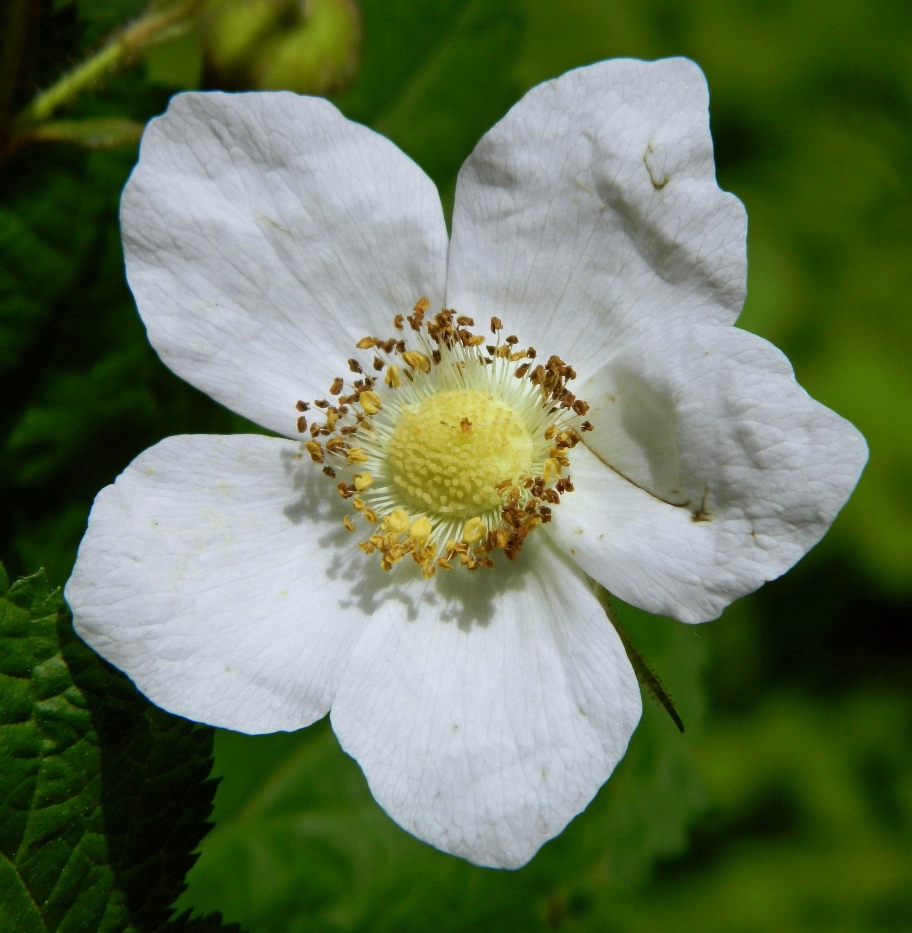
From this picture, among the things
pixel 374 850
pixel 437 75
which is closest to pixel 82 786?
pixel 374 850

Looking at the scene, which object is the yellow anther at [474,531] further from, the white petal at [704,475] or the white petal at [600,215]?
the white petal at [600,215]

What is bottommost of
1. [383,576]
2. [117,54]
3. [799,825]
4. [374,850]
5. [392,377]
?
[799,825]

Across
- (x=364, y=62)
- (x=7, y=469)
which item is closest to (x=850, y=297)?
(x=364, y=62)

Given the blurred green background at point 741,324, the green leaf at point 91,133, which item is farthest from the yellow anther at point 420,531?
the green leaf at point 91,133

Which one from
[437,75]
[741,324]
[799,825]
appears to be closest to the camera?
[437,75]

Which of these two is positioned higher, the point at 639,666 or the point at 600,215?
the point at 600,215

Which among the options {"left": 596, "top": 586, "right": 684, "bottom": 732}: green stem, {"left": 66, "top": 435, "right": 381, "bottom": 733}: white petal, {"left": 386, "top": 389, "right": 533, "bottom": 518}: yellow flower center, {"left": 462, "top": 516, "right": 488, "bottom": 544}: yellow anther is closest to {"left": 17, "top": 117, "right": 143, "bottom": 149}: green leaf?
{"left": 66, "top": 435, "right": 381, "bottom": 733}: white petal

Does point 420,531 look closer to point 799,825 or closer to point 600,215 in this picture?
point 600,215
